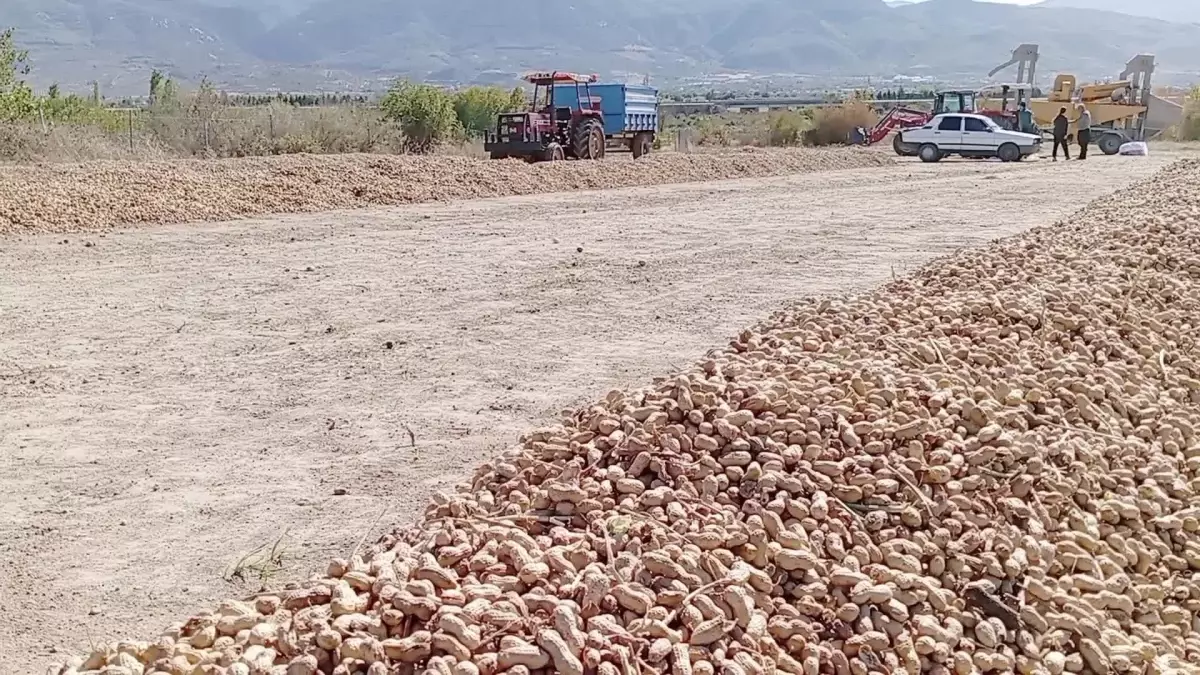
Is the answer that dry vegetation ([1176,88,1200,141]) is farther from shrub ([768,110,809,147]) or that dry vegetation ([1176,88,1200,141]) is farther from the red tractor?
the red tractor

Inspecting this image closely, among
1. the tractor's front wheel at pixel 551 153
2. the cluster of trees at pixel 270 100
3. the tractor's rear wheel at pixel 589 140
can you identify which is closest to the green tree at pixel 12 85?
the cluster of trees at pixel 270 100

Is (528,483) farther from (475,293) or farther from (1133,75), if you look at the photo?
(1133,75)

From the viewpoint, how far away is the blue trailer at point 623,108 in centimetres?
2452

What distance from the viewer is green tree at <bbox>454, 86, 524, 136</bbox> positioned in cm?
3328

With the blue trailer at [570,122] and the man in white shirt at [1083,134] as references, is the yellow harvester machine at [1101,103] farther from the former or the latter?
the blue trailer at [570,122]

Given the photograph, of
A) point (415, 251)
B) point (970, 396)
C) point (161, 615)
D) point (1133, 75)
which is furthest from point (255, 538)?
point (1133, 75)

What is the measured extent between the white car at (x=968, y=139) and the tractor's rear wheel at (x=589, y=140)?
9.90 m

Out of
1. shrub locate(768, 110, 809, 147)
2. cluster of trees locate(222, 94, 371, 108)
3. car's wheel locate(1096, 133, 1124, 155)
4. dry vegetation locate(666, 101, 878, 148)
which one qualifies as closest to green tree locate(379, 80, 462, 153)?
cluster of trees locate(222, 94, 371, 108)

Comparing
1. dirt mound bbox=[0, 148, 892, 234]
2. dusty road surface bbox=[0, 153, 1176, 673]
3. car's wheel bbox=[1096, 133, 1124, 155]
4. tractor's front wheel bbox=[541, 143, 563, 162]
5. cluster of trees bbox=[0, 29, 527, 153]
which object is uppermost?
cluster of trees bbox=[0, 29, 527, 153]

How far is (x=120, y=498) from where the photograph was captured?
17.0 ft

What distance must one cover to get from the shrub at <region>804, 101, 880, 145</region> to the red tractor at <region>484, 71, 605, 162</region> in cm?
1501

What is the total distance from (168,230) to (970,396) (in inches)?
451

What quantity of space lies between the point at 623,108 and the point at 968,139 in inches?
386

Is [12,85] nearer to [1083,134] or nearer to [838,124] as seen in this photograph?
[838,124]
